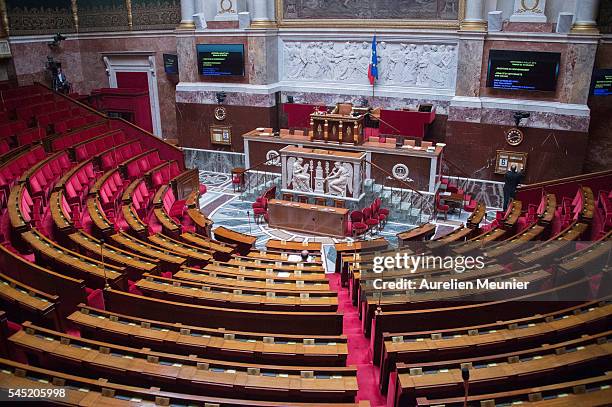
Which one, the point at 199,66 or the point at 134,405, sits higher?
the point at 199,66

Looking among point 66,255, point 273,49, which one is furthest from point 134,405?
point 273,49

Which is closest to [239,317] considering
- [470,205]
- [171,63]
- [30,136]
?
[470,205]

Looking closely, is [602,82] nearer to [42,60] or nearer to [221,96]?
[221,96]

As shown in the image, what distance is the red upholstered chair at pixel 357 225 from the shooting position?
9.24 meters

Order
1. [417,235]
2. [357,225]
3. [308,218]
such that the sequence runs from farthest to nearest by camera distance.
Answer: [308,218] < [357,225] < [417,235]

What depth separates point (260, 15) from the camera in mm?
13164

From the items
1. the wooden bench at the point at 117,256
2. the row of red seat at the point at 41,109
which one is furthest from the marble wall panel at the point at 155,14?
the wooden bench at the point at 117,256

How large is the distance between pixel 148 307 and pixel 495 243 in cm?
490

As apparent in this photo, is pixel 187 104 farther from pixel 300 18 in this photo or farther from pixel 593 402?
pixel 593 402

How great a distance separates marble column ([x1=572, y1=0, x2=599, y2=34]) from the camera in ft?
33.4

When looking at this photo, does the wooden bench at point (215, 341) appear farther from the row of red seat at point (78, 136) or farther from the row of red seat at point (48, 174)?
the row of red seat at point (78, 136)

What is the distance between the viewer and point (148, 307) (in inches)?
195

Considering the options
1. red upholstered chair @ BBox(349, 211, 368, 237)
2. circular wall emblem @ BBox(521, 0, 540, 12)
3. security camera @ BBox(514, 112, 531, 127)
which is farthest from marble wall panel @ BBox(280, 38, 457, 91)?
red upholstered chair @ BBox(349, 211, 368, 237)

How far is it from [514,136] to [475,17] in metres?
2.91
